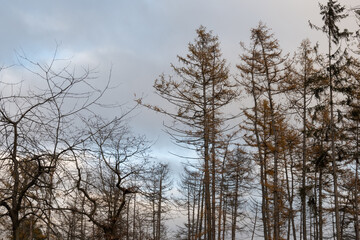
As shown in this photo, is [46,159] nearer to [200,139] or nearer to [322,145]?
[200,139]

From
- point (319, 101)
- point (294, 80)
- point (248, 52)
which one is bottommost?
point (319, 101)

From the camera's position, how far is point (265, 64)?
1738 centimetres

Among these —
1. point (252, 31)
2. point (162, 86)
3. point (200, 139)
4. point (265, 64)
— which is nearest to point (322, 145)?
point (265, 64)

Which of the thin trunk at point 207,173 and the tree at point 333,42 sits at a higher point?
the tree at point 333,42

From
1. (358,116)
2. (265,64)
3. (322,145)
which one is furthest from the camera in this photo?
(322,145)

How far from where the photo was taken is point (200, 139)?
47.3 feet

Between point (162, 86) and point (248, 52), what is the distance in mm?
5759

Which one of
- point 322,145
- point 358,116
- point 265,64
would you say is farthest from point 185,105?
point 322,145

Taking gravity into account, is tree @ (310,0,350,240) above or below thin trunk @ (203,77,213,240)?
above

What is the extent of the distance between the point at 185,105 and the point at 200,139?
1.62 m

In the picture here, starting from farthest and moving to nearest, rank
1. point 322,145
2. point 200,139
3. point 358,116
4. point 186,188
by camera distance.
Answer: point 186,188 → point 322,145 → point 358,116 → point 200,139

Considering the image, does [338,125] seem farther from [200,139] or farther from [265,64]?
[200,139]

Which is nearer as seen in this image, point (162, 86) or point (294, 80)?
point (162, 86)

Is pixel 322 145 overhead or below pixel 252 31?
below
